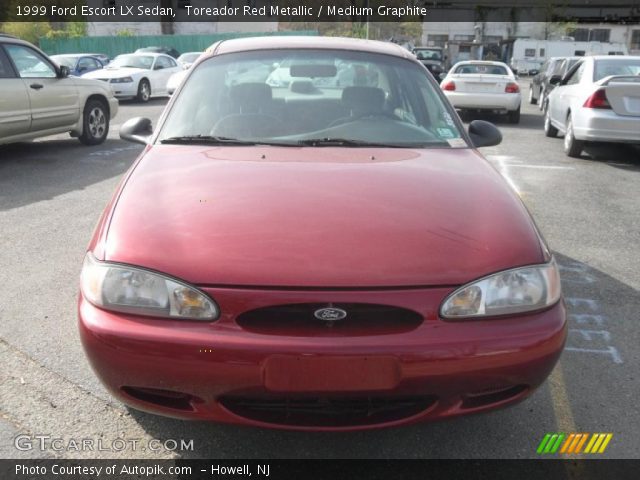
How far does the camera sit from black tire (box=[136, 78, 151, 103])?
17859 millimetres

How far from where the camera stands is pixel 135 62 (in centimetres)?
1906

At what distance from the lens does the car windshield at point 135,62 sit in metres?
18.9

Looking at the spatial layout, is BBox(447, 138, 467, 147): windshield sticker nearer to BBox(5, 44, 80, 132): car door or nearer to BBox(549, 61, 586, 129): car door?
BBox(549, 61, 586, 129): car door

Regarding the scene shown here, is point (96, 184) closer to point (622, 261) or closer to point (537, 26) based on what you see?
point (622, 261)

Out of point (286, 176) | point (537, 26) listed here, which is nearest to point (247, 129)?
point (286, 176)

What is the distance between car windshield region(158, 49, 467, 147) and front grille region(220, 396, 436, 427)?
151 centimetres

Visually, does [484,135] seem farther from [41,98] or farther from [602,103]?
[41,98]

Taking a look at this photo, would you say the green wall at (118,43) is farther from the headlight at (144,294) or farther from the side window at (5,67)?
the headlight at (144,294)

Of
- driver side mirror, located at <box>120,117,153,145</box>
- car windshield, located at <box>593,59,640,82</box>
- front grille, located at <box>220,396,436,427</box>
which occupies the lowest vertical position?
front grille, located at <box>220,396,436,427</box>

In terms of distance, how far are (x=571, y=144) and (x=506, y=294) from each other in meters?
7.96

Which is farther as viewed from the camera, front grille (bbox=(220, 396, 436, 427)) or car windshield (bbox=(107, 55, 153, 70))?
car windshield (bbox=(107, 55, 153, 70))

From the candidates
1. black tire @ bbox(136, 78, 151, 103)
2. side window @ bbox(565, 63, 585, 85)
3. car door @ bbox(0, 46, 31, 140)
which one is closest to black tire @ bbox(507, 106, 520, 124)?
side window @ bbox(565, 63, 585, 85)

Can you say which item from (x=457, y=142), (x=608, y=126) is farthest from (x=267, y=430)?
(x=608, y=126)

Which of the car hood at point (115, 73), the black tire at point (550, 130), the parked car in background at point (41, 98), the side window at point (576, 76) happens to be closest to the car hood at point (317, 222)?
the parked car in background at point (41, 98)
